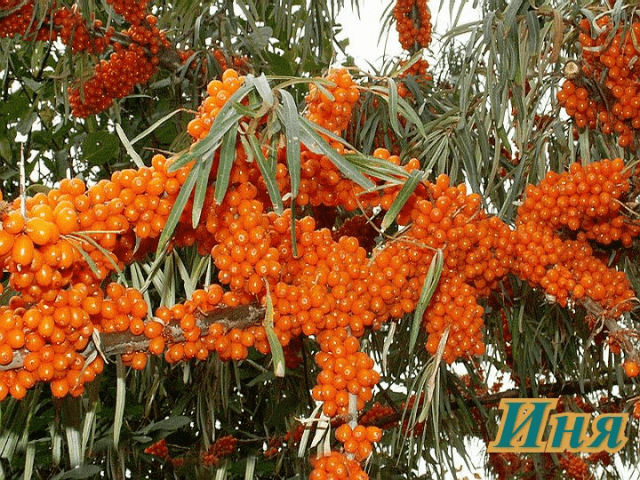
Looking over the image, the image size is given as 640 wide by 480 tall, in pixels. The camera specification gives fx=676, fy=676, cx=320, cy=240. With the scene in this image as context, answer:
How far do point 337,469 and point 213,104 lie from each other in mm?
413

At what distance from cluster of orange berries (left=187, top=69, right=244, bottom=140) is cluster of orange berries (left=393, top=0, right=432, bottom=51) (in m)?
1.24

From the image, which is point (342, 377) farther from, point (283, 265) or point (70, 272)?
point (70, 272)

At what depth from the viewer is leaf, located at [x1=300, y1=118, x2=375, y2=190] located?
0.66m

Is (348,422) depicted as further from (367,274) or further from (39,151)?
(39,151)

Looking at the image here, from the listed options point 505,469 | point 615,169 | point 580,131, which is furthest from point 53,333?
point 505,469

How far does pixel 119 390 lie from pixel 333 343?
250 mm

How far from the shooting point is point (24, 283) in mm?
584

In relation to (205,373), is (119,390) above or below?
above

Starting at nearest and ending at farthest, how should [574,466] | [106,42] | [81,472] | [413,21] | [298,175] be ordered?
[298,175] < [81,472] < [106,42] < [413,21] < [574,466]

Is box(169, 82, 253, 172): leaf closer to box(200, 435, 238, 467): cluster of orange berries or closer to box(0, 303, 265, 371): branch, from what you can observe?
box(0, 303, 265, 371): branch

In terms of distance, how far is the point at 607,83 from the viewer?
1.10 metres

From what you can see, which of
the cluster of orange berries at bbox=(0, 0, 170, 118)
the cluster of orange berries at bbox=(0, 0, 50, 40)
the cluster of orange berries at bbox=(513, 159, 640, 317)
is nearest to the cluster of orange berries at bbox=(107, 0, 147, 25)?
the cluster of orange berries at bbox=(0, 0, 170, 118)

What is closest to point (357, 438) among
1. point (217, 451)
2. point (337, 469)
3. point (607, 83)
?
point (337, 469)

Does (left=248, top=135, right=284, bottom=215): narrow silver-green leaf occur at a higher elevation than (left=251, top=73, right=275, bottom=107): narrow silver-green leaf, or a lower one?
lower
